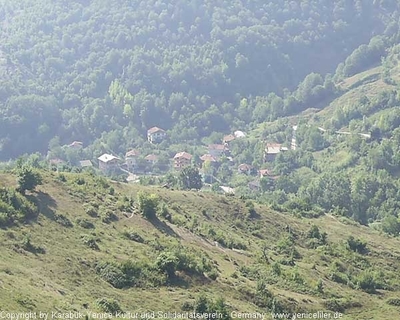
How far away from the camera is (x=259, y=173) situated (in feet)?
404

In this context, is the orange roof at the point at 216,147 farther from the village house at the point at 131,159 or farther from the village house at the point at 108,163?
the village house at the point at 108,163

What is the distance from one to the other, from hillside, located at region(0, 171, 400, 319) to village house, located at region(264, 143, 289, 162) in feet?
206

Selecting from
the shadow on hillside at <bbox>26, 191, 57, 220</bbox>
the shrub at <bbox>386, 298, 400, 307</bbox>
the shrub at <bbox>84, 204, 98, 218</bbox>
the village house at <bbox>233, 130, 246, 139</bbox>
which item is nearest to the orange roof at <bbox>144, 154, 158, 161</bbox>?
the village house at <bbox>233, 130, 246, 139</bbox>

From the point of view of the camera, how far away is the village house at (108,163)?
129 meters

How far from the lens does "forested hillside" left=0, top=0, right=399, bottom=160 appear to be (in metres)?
150

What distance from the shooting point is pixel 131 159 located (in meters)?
132

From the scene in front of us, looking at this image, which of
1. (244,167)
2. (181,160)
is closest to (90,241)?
(244,167)

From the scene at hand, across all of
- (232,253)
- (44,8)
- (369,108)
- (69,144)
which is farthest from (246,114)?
(232,253)

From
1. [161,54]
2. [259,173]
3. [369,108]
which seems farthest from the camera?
[161,54]

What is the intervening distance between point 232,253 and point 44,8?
15916 centimetres

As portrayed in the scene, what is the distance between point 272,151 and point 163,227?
83.0 m

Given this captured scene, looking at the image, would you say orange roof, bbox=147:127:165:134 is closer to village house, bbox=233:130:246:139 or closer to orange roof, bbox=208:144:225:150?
orange roof, bbox=208:144:225:150

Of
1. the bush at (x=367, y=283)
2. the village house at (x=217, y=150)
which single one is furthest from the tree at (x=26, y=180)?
the village house at (x=217, y=150)

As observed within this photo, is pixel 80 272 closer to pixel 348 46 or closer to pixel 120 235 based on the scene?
pixel 120 235
